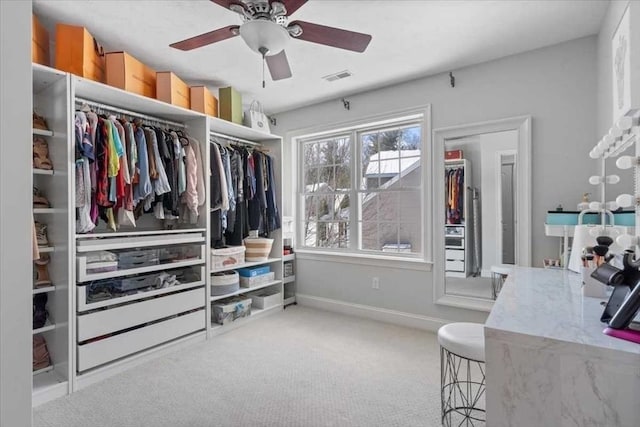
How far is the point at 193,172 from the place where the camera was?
297 cm

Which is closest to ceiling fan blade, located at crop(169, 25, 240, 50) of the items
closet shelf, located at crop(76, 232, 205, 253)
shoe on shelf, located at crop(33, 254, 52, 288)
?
closet shelf, located at crop(76, 232, 205, 253)

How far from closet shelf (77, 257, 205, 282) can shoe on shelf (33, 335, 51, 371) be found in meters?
0.55

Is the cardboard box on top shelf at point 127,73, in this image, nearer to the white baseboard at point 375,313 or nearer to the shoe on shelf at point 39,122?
the shoe on shelf at point 39,122

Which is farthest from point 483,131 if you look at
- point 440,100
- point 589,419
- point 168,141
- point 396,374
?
point 168,141

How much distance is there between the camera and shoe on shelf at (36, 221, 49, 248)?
2238 mm

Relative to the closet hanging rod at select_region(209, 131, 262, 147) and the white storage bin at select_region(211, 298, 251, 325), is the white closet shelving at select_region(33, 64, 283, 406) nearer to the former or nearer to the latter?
the white storage bin at select_region(211, 298, 251, 325)

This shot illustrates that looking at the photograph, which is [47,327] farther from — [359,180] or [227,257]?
[359,180]

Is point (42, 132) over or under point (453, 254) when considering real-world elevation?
over

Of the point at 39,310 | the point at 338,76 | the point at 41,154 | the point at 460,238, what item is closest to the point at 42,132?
the point at 41,154

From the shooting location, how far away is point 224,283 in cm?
323

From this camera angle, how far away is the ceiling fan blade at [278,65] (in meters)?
2.21

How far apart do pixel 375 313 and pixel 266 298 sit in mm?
1185

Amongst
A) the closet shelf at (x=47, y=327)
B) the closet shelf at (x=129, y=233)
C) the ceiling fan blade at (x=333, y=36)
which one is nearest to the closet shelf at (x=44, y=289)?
the closet shelf at (x=47, y=327)

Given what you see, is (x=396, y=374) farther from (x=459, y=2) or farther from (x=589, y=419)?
(x=459, y=2)
